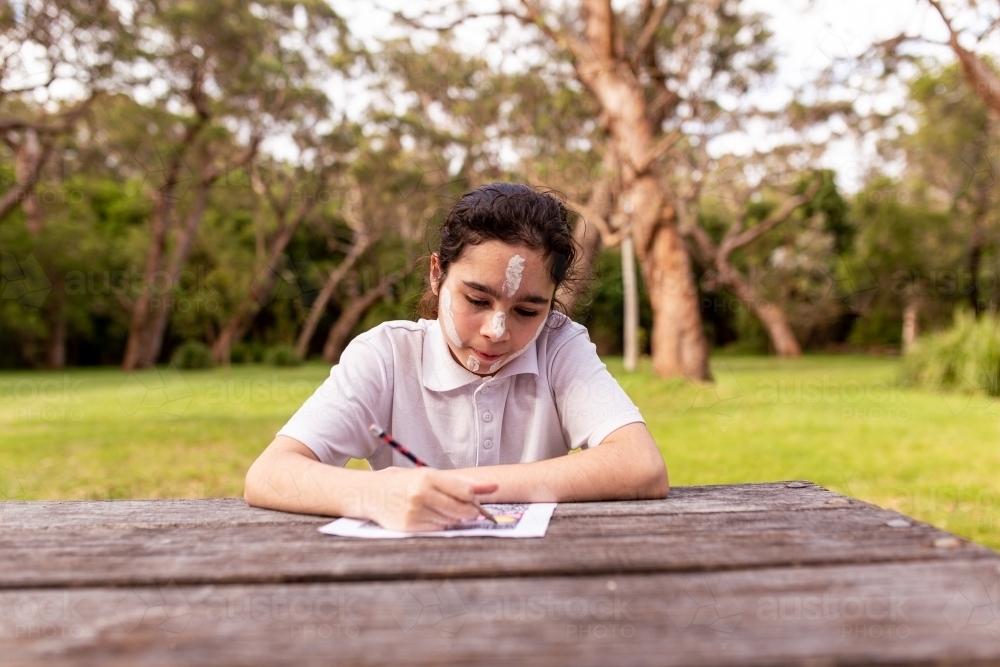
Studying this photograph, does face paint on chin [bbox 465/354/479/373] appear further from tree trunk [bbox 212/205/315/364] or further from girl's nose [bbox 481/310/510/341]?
tree trunk [bbox 212/205/315/364]

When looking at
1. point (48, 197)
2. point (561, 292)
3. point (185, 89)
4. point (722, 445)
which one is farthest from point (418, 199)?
point (561, 292)

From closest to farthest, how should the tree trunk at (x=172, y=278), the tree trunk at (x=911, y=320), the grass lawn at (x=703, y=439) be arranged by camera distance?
the grass lawn at (x=703, y=439)
the tree trunk at (x=172, y=278)
the tree trunk at (x=911, y=320)

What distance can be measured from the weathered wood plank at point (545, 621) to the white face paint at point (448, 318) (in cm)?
106

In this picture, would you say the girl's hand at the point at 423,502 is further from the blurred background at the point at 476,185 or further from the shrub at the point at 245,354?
the shrub at the point at 245,354

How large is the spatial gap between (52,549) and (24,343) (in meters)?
21.8

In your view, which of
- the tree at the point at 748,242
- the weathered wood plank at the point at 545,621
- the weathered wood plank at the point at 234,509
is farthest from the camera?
the tree at the point at 748,242

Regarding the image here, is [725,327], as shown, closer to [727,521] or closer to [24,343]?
[24,343]

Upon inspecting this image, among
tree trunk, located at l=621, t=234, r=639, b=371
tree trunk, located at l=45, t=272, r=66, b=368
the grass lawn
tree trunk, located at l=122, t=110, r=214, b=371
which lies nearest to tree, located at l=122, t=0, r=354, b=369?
tree trunk, located at l=122, t=110, r=214, b=371

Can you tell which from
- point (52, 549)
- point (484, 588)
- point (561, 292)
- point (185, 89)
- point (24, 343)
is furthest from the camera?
point (24, 343)

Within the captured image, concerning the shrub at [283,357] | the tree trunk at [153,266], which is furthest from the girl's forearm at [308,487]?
the shrub at [283,357]

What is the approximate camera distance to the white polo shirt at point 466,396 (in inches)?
86.2

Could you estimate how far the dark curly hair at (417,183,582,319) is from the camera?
6.93 ft

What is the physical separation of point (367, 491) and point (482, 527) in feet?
0.81

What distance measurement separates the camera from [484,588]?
1.12m
